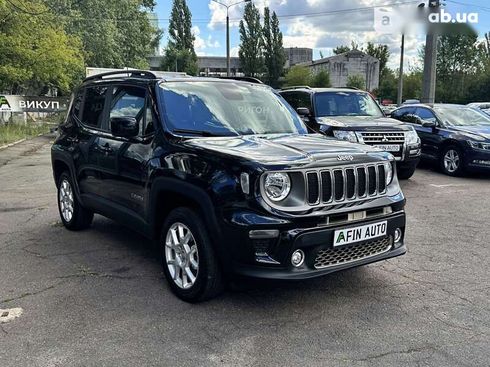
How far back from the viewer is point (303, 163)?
369 cm

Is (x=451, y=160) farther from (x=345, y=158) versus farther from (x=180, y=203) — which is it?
(x=180, y=203)

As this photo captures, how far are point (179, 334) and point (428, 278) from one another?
245cm

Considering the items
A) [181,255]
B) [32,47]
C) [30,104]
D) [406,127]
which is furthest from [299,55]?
[181,255]

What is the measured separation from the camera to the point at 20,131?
21.2m

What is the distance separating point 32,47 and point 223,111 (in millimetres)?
22968

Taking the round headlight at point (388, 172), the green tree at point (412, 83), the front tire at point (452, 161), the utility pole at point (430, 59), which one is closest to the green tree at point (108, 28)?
the utility pole at point (430, 59)

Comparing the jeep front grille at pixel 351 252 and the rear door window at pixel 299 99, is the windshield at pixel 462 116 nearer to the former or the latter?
the rear door window at pixel 299 99

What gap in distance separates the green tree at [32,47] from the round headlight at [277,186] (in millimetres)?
21369

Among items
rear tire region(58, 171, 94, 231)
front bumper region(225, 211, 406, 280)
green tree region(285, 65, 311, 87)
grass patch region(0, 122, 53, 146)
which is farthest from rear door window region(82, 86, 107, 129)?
green tree region(285, 65, 311, 87)

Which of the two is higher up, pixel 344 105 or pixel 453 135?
pixel 344 105

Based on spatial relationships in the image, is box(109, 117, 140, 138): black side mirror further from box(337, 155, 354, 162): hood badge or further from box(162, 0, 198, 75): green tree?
box(162, 0, 198, 75): green tree

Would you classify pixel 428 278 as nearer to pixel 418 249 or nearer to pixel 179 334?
pixel 418 249

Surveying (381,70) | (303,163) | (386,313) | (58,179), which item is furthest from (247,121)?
(381,70)

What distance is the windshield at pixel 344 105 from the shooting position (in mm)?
10305
